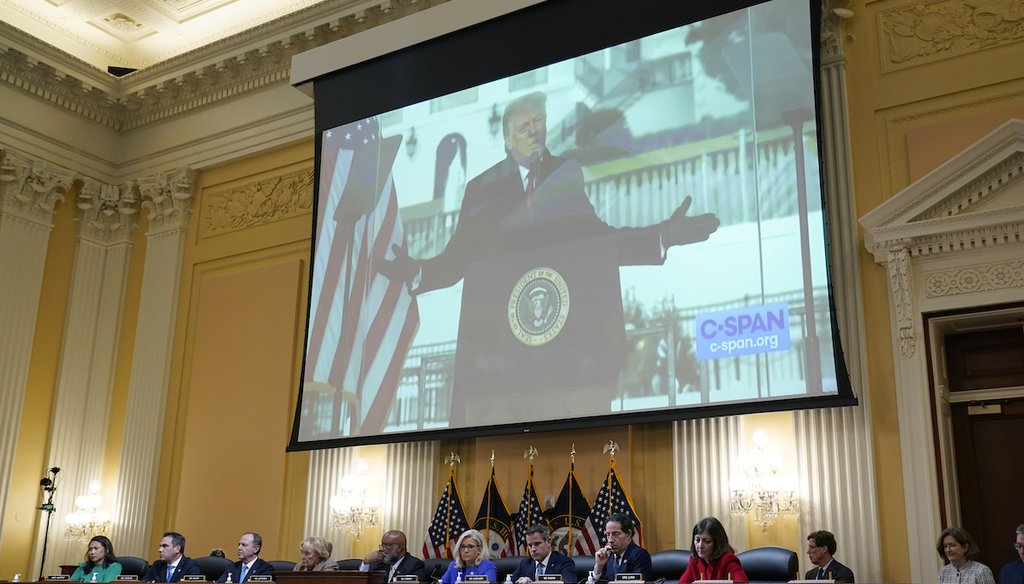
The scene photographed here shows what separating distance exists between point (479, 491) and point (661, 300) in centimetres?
234

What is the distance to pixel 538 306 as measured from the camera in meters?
8.17

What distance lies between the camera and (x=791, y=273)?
7074mm

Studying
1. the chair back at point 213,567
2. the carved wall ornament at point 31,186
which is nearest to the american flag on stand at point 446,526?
the chair back at point 213,567

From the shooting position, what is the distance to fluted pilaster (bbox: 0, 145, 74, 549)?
35.5 feet

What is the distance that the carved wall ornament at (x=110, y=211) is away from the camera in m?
12.1

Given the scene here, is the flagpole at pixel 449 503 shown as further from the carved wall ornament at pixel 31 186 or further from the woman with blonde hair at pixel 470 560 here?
the carved wall ornament at pixel 31 186

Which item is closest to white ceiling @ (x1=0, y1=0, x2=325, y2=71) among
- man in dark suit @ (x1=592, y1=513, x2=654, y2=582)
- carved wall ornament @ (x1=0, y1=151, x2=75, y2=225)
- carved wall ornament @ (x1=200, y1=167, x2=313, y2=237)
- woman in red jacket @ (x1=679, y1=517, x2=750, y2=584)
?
carved wall ornament @ (x1=0, y1=151, x2=75, y2=225)

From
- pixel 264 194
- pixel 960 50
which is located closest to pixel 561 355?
pixel 960 50

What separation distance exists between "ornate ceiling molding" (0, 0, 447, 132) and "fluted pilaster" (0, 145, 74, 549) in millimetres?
952

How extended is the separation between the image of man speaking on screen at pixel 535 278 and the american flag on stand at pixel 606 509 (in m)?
0.61

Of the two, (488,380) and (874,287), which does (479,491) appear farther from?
(874,287)

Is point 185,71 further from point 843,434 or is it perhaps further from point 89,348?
point 843,434

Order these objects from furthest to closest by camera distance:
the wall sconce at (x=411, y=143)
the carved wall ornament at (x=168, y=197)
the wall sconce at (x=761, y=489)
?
the carved wall ornament at (x=168, y=197) → the wall sconce at (x=411, y=143) → the wall sconce at (x=761, y=489)

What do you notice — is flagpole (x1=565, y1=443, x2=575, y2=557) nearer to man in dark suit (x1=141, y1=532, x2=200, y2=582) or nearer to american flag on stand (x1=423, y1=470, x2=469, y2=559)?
american flag on stand (x1=423, y1=470, x2=469, y2=559)
